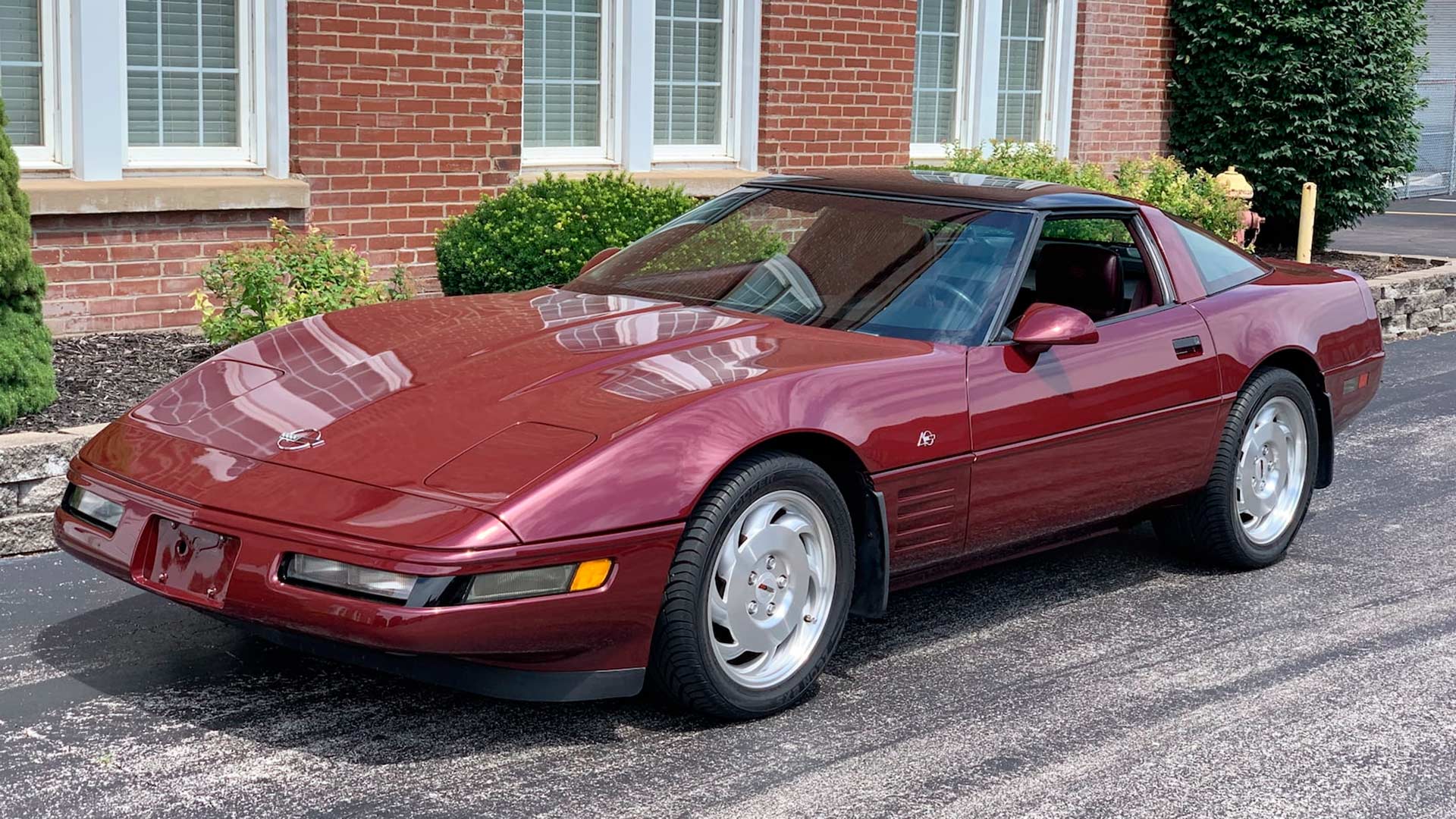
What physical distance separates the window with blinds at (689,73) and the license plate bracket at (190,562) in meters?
7.93

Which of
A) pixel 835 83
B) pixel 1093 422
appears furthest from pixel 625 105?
pixel 1093 422

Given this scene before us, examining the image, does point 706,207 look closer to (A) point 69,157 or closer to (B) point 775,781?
(B) point 775,781

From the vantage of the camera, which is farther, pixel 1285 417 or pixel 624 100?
pixel 624 100

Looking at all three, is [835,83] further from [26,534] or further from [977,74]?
[26,534]

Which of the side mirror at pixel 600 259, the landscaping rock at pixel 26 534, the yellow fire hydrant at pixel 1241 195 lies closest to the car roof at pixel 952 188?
the side mirror at pixel 600 259

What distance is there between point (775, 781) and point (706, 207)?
2.65 metres

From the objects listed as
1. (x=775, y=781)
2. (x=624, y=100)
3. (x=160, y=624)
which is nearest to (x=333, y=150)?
(x=624, y=100)

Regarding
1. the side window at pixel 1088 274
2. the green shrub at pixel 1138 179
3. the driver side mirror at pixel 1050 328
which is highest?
the green shrub at pixel 1138 179

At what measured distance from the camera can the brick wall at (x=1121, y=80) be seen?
614 inches

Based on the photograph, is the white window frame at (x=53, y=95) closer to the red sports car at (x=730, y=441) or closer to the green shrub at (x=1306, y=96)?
the red sports car at (x=730, y=441)

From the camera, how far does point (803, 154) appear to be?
42.3 ft

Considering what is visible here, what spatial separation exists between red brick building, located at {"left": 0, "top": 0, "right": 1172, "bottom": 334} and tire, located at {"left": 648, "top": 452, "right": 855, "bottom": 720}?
558 cm

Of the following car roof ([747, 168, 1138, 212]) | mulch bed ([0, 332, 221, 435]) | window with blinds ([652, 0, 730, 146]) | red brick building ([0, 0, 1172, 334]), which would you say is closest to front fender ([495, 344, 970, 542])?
car roof ([747, 168, 1138, 212])

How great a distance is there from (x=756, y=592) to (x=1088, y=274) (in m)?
2.26
